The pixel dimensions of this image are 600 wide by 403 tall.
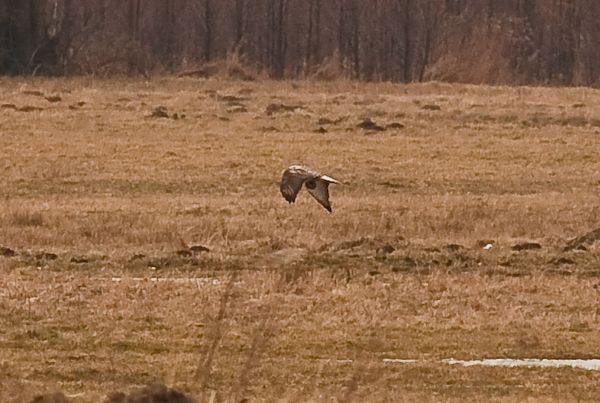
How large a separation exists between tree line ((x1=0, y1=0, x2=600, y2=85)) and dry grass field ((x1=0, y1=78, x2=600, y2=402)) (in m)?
13.7

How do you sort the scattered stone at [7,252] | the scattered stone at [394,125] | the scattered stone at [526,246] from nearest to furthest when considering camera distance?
the scattered stone at [7,252] → the scattered stone at [526,246] → the scattered stone at [394,125]

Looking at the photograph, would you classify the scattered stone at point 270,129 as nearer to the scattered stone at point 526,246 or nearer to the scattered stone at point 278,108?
the scattered stone at point 278,108

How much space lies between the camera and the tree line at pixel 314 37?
47688 millimetres

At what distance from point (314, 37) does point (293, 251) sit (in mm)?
36918

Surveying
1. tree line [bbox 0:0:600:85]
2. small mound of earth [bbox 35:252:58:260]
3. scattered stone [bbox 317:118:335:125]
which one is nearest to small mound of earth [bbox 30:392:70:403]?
small mound of earth [bbox 35:252:58:260]

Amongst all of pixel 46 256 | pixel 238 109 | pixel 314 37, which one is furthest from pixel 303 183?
pixel 314 37

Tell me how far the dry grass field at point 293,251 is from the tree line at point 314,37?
13651mm

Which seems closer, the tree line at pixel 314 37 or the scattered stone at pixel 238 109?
the scattered stone at pixel 238 109

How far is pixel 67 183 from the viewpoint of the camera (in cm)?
2238

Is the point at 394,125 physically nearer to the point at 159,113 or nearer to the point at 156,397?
the point at 159,113

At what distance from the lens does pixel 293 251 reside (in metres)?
16.0

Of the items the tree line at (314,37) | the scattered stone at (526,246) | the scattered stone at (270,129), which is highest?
the scattered stone at (526,246)

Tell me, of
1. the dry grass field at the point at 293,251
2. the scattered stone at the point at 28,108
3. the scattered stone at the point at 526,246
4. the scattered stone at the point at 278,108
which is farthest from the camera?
the scattered stone at the point at 278,108

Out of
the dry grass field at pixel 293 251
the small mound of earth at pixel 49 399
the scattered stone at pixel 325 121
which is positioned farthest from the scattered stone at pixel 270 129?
the small mound of earth at pixel 49 399
